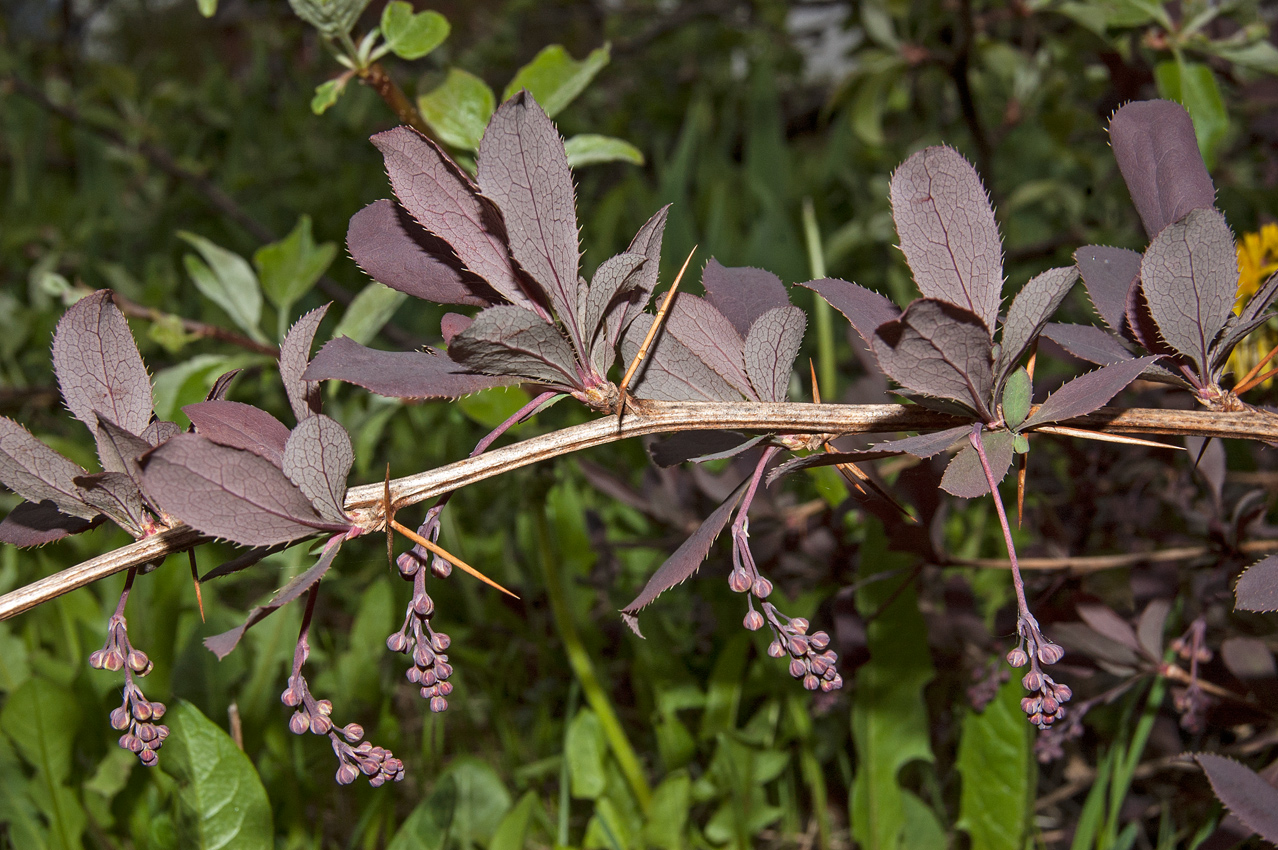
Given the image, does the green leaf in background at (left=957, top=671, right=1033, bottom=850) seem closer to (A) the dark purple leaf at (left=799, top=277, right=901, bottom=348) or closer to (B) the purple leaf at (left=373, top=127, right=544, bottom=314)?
(A) the dark purple leaf at (left=799, top=277, right=901, bottom=348)

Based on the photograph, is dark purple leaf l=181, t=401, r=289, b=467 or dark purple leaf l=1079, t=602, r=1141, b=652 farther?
dark purple leaf l=1079, t=602, r=1141, b=652

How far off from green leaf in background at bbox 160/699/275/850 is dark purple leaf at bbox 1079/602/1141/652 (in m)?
0.77

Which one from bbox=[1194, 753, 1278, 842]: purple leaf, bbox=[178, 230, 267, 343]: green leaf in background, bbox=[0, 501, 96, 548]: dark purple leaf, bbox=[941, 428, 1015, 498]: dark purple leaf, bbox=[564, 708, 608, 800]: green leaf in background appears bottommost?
bbox=[564, 708, 608, 800]: green leaf in background

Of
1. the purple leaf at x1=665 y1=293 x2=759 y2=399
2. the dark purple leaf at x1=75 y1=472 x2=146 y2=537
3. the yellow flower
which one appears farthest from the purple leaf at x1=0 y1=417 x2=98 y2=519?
the yellow flower

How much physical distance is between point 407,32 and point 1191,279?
0.65 meters

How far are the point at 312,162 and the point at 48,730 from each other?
2.09 meters

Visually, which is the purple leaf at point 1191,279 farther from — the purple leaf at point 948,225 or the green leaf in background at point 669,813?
the green leaf in background at point 669,813

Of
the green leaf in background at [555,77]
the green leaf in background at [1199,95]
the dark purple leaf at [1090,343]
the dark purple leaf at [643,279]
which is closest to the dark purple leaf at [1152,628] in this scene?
the dark purple leaf at [1090,343]

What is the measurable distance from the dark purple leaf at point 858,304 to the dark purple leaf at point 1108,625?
0.49 metres

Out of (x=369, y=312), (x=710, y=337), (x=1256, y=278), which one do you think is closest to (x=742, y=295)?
(x=710, y=337)

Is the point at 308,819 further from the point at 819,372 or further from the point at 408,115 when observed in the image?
the point at 819,372

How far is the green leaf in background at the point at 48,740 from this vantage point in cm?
96

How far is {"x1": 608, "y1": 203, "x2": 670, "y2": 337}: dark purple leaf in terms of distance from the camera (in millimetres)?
520

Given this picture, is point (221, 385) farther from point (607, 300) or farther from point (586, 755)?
point (586, 755)
